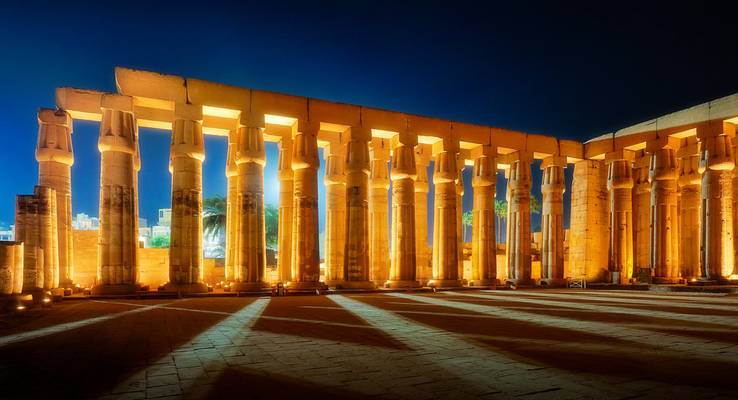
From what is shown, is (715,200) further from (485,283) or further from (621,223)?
(485,283)

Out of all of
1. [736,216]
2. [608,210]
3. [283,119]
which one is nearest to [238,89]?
[283,119]

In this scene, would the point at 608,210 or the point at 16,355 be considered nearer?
the point at 16,355

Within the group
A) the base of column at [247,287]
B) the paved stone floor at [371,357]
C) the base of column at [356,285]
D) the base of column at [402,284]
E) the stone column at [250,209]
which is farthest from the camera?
the base of column at [402,284]

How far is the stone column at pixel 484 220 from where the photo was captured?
924 inches

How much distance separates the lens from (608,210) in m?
27.3

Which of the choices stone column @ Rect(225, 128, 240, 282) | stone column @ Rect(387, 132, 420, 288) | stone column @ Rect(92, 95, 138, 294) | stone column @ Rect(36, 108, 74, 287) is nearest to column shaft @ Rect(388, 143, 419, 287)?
stone column @ Rect(387, 132, 420, 288)

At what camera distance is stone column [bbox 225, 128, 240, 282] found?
20609mm

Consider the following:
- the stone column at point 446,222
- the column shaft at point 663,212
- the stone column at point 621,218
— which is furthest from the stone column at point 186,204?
the column shaft at point 663,212

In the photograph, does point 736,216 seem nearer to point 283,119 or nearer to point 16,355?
point 283,119

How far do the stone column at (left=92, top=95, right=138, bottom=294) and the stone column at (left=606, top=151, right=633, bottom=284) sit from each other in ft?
78.7

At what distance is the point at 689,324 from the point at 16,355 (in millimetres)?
10683

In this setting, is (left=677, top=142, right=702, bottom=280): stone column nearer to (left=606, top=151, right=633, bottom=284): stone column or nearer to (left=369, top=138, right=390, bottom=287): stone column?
(left=606, top=151, right=633, bottom=284): stone column

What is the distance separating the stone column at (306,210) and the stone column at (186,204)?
3822 millimetres

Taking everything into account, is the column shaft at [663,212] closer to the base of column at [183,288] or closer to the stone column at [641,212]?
the stone column at [641,212]
